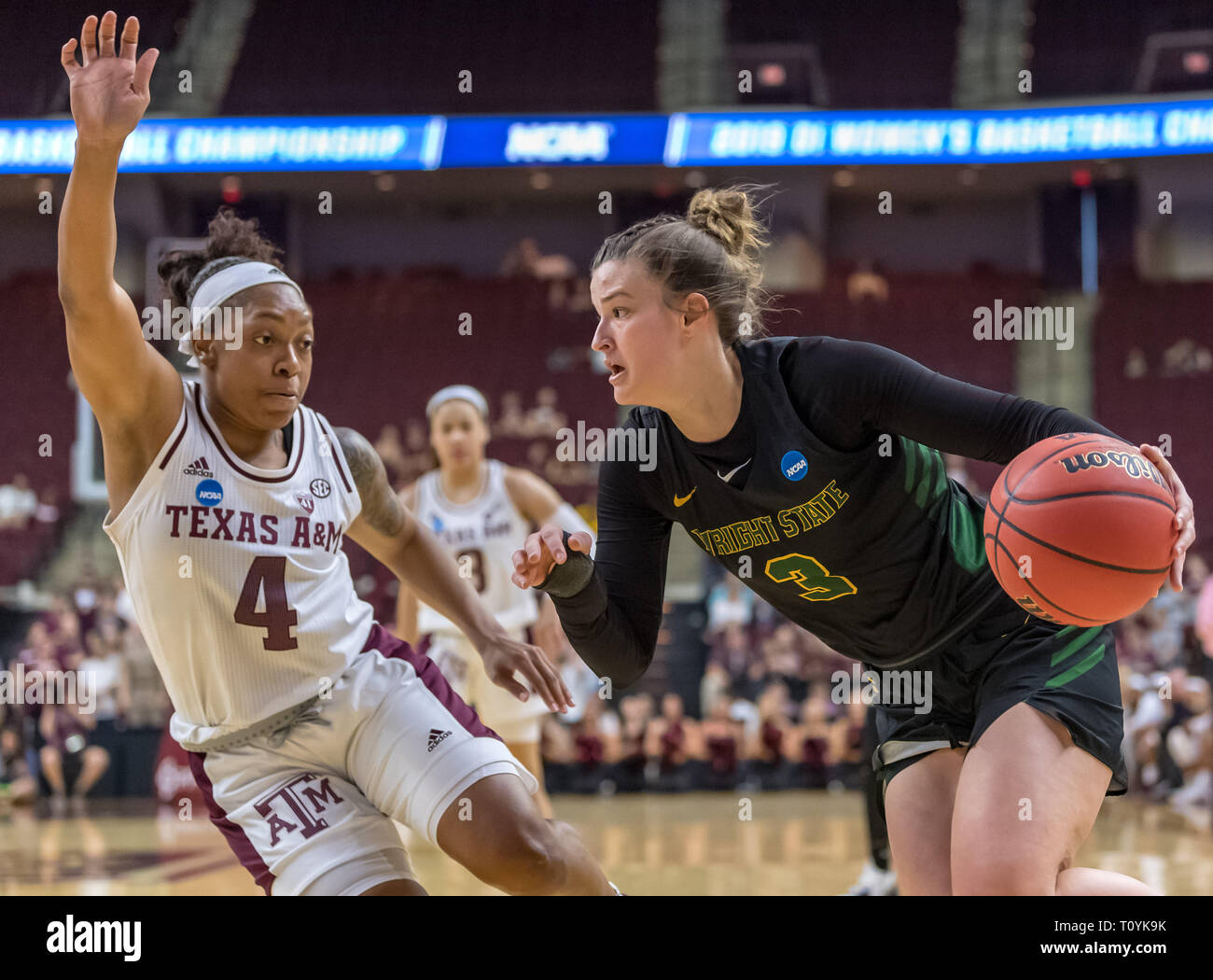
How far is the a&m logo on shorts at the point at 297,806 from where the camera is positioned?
2.59m

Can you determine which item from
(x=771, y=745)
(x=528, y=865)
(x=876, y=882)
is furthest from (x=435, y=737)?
(x=771, y=745)

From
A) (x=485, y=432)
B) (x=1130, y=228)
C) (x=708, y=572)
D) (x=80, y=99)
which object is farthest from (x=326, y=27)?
(x=80, y=99)

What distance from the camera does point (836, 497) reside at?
2.60 meters

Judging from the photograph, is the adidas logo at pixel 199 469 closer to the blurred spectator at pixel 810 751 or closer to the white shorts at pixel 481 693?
the white shorts at pixel 481 693

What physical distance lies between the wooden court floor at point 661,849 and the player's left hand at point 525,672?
240 centimetres

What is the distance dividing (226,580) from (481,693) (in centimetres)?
325

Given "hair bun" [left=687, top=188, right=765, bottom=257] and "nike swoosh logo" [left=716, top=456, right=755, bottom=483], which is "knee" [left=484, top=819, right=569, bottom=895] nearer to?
"nike swoosh logo" [left=716, top=456, right=755, bottom=483]

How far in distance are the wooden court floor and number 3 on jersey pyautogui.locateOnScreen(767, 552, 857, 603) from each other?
8.74 ft

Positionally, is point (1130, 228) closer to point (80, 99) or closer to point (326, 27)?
point (326, 27)

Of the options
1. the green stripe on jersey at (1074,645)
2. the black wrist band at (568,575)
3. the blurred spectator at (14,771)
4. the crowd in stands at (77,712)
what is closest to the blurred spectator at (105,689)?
the crowd in stands at (77,712)

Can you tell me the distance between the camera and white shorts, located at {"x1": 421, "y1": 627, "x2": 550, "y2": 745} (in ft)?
18.3

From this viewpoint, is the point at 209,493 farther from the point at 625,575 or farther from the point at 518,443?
the point at 518,443
